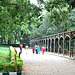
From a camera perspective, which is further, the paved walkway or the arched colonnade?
the arched colonnade

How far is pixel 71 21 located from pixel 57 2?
2774cm

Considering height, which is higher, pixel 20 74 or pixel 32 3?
pixel 32 3

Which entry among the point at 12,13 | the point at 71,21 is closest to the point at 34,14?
the point at 12,13

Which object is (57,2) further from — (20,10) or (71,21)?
(71,21)

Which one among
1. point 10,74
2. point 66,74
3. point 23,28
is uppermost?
point 23,28

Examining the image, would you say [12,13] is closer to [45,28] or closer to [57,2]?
[57,2]

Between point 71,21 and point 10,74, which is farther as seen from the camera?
point 71,21

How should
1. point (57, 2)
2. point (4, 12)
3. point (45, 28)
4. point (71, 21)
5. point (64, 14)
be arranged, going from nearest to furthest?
1. point (57, 2)
2. point (64, 14)
3. point (4, 12)
4. point (71, 21)
5. point (45, 28)

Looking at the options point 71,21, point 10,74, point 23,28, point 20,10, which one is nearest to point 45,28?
point 71,21

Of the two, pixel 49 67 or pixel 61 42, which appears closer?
pixel 49 67

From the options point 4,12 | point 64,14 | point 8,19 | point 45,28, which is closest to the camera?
point 64,14

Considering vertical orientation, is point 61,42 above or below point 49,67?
above

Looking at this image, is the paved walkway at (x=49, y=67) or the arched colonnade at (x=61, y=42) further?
the arched colonnade at (x=61, y=42)

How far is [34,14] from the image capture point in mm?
13859
